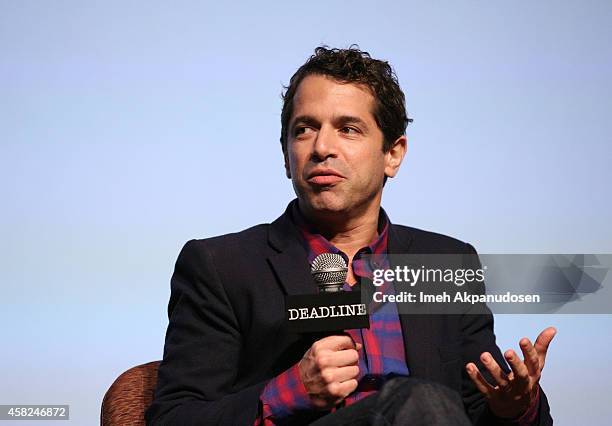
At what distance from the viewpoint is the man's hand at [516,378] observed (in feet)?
6.99

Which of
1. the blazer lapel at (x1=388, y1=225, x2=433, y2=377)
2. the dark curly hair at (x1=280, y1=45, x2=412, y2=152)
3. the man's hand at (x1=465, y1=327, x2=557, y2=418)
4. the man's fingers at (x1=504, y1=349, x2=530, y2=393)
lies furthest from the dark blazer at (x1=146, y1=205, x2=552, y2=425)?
the dark curly hair at (x1=280, y1=45, x2=412, y2=152)

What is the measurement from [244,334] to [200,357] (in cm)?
17

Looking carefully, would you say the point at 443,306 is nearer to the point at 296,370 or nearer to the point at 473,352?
the point at 473,352

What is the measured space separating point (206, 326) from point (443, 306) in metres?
0.74

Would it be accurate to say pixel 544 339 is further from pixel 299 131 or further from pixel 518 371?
pixel 299 131

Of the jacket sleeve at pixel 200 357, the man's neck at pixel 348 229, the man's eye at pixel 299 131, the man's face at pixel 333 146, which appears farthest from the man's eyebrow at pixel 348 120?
the jacket sleeve at pixel 200 357

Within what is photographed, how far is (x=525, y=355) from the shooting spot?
7.04 feet

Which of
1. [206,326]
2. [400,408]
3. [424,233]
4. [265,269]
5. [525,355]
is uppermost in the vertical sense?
[424,233]

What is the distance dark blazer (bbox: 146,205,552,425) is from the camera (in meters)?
2.32

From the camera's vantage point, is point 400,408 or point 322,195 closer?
point 400,408

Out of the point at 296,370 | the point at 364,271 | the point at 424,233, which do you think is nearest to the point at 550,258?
the point at 424,233

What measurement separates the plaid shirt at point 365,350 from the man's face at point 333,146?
4.8 inches

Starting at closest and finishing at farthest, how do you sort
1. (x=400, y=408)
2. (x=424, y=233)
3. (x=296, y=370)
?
(x=400, y=408) < (x=296, y=370) < (x=424, y=233)

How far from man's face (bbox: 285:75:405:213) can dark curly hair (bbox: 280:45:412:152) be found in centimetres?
3
